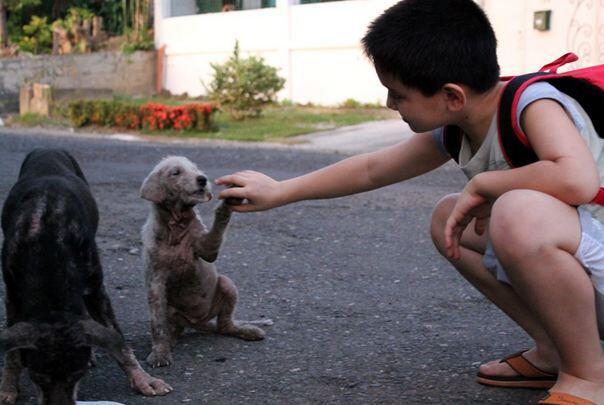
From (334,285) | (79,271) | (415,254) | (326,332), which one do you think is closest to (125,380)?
(79,271)

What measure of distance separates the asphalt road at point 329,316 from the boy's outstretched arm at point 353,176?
2.62 feet

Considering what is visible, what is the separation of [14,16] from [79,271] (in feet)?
84.8

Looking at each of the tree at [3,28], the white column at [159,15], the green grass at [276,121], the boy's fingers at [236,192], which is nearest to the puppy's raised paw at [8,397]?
the boy's fingers at [236,192]

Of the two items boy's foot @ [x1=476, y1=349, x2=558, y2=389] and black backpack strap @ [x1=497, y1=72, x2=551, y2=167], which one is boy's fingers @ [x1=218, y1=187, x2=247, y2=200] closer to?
black backpack strap @ [x1=497, y1=72, x2=551, y2=167]

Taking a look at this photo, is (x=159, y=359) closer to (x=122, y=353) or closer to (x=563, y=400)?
(x=122, y=353)

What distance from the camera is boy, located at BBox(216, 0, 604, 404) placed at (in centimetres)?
306

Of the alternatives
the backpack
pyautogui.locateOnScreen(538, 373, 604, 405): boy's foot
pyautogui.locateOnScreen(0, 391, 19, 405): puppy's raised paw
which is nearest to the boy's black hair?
the backpack

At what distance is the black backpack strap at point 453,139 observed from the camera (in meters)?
3.63

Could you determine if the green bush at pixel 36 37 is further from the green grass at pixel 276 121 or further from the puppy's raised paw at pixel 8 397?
the puppy's raised paw at pixel 8 397

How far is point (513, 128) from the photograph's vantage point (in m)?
3.22

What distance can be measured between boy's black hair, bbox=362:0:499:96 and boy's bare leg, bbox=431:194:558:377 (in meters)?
0.72

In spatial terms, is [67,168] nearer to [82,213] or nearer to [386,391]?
[82,213]

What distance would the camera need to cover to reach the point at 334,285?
217 inches

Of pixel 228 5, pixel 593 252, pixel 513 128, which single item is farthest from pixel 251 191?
pixel 228 5
